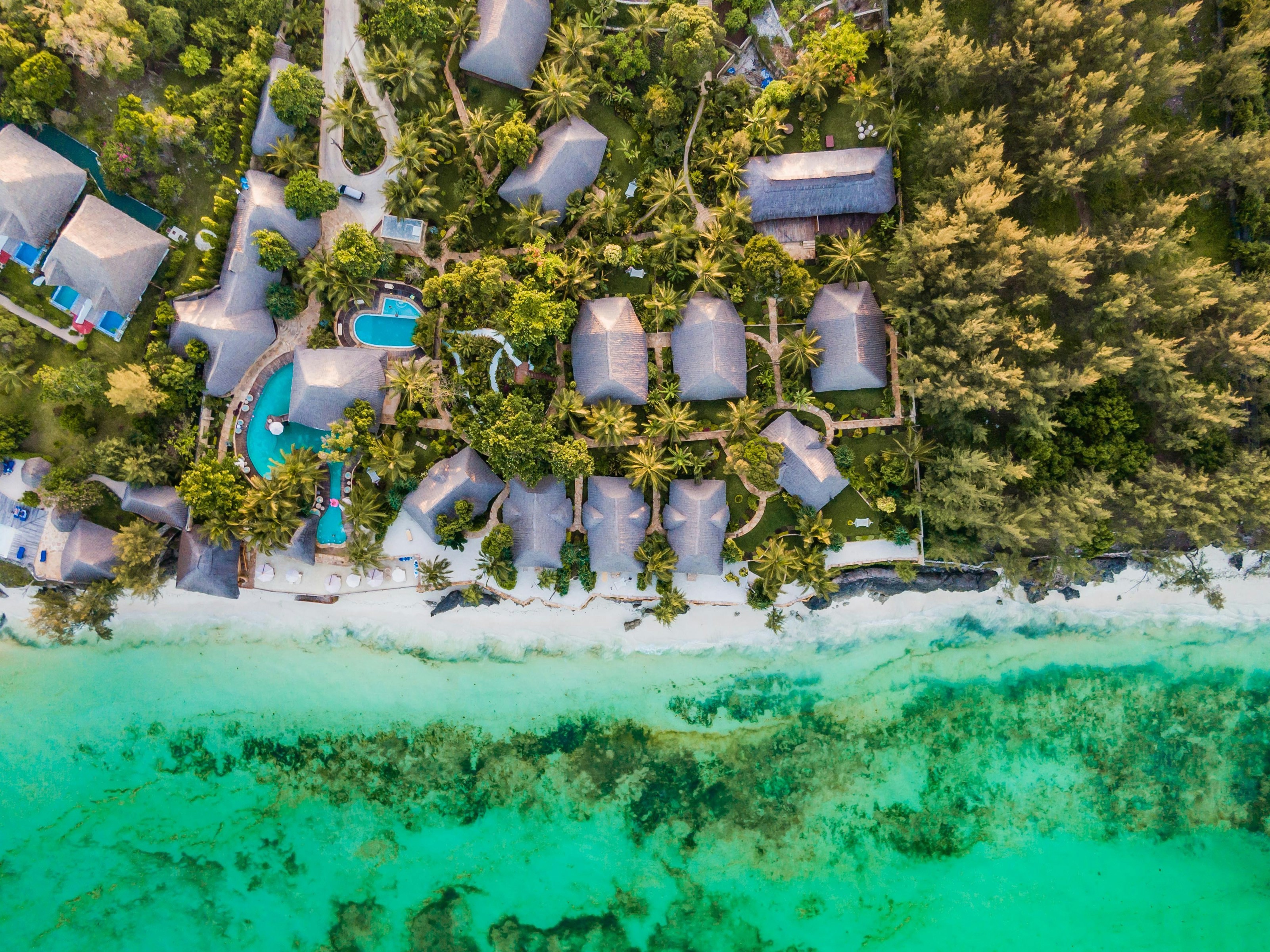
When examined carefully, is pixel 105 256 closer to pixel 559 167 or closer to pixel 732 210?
pixel 559 167

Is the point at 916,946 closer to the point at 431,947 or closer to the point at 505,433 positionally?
the point at 431,947

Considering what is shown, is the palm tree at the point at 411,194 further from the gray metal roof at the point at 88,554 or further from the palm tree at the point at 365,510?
the gray metal roof at the point at 88,554

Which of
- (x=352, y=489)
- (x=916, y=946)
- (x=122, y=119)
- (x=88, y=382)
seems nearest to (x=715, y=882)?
(x=916, y=946)

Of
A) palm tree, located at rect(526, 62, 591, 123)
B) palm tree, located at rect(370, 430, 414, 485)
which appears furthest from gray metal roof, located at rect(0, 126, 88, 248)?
palm tree, located at rect(526, 62, 591, 123)

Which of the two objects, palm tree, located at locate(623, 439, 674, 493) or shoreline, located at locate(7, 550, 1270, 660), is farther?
shoreline, located at locate(7, 550, 1270, 660)

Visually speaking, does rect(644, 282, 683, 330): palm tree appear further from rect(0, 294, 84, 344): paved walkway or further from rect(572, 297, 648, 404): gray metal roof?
rect(0, 294, 84, 344): paved walkway
